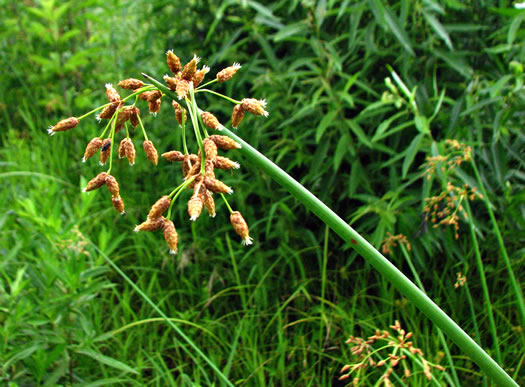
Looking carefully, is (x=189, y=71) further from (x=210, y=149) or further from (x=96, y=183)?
(x=96, y=183)

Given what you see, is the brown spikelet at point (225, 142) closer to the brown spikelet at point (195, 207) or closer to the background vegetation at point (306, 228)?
the brown spikelet at point (195, 207)

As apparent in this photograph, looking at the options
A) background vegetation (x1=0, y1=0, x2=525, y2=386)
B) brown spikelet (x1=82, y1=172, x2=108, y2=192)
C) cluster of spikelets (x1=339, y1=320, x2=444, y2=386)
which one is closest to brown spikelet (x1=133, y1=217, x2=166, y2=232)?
brown spikelet (x1=82, y1=172, x2=108, y2=192)

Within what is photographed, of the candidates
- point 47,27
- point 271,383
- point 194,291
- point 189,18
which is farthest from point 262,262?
point 47,27

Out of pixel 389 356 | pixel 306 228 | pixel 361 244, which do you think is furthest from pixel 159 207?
pixel 306 228

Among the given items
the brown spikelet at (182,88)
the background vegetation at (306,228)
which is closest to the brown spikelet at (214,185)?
the brown spikelet at (182,88)

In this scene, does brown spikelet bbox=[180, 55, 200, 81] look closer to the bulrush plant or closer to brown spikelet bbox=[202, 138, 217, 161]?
the bulrush plant

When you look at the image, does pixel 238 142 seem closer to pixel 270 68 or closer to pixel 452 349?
pixel 452 349
